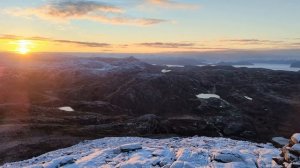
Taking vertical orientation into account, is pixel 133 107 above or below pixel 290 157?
below

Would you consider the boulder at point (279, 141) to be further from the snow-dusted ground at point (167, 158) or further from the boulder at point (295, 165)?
the boulder at point (295, 165)

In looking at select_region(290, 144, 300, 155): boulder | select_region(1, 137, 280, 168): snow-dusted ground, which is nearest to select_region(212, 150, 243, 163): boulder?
select_region(1, 137, 280, 168): snow-dusted ground

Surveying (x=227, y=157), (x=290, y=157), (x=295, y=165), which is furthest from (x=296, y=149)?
(x=227, y=157)

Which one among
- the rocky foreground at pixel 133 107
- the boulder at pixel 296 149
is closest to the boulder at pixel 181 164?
the boulder at pixel 296 149

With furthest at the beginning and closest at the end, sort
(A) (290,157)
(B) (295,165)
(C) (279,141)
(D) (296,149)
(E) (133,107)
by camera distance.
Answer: (E) (133,107)
(C) (279,141)
(D) (296,149)
(A) (290,157)
(B) (295,165)

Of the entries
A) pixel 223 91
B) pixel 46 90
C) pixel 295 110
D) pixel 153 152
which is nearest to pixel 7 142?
pixel 153 152

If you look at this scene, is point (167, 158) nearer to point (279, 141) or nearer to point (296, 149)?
point (296, 149)

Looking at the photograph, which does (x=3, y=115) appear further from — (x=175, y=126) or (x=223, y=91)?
(x=223, y=91)

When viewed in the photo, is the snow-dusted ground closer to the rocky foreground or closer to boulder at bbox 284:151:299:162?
boulder at bbox 284:151:299:162
